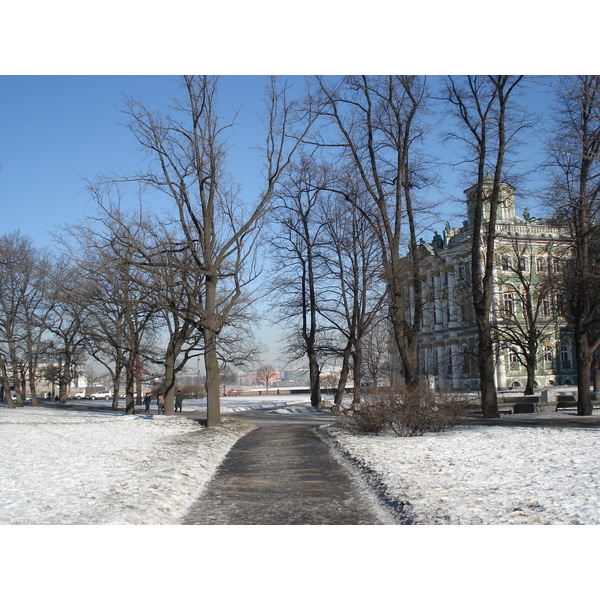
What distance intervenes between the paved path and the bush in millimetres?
2452

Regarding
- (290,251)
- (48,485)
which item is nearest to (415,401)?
(48,485)

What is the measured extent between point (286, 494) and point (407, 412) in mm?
6814

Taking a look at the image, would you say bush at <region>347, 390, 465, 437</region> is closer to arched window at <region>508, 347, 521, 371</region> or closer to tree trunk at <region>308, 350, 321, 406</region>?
tree trunk at <region>308, 350, 321, 406</region>

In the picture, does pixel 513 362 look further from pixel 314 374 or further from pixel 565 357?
pixel 314 374

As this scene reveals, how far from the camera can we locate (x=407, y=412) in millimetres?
14414

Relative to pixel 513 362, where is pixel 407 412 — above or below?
below

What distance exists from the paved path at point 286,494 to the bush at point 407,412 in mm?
2452

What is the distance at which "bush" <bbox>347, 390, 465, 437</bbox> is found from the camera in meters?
14.5

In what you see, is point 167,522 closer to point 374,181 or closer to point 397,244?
point 397,244

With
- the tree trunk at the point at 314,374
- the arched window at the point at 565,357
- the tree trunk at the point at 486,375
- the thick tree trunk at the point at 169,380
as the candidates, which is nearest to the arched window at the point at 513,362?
the arched window at the point at 565,357

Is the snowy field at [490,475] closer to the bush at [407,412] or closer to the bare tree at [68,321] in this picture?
the bush at [407,412]

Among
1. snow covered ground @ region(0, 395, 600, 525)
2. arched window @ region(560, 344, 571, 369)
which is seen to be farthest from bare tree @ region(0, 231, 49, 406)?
arched window @ region(560, 344, 571, 369)

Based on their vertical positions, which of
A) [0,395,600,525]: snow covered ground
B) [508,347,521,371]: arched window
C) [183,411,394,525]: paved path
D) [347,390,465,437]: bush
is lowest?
[183,411,394,525]: paved path

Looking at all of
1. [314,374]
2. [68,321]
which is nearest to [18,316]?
[68,321]
